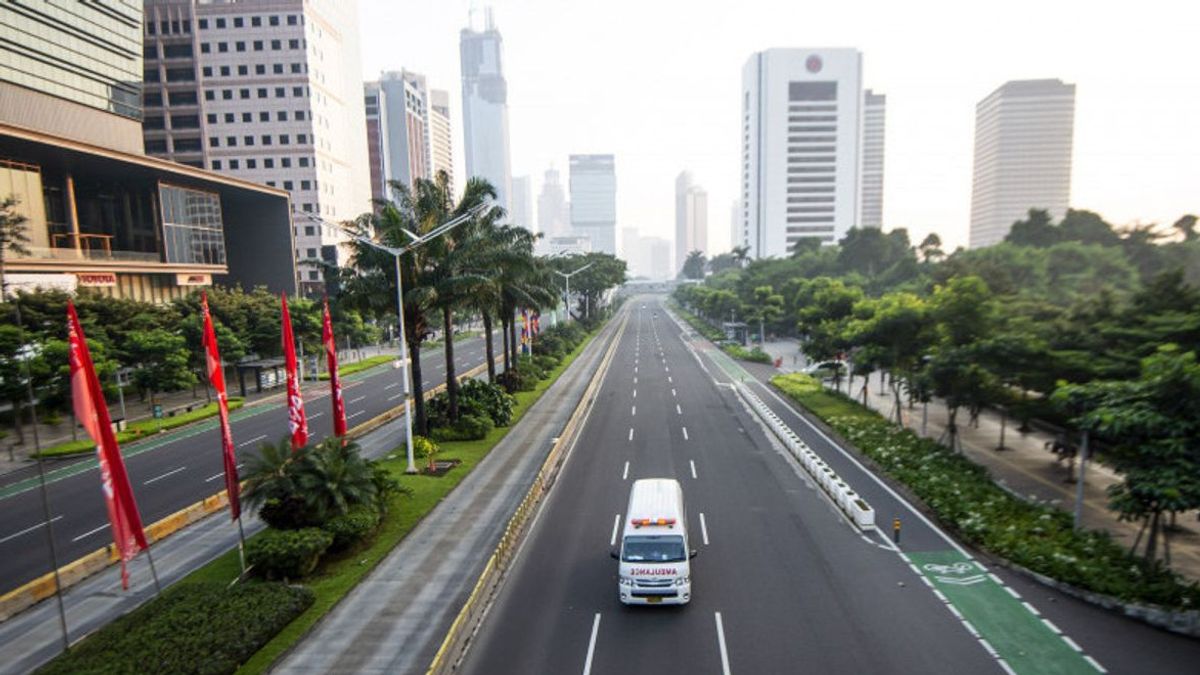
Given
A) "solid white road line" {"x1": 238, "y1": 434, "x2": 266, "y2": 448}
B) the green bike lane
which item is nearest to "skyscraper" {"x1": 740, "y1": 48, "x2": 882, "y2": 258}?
"solid white road line" {"x1": 238, "y1": 434, "x2": 266, "y2": 448}

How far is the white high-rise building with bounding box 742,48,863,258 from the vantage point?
192 meters

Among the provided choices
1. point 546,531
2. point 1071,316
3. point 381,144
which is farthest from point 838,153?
point 546,531

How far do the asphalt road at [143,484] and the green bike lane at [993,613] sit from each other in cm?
2109

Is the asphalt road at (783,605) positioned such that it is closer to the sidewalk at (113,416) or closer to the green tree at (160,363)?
the green tree at (160,363)

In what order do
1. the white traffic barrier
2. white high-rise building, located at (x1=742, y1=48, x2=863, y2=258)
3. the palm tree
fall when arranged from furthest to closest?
white high-rise building, located at (x1=742, y1=48, x2=863, y2=258) → the palm tree → the white traffic barrier

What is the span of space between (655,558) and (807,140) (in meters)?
200

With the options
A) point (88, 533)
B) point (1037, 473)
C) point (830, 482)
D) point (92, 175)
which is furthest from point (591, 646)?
point (92, 175)

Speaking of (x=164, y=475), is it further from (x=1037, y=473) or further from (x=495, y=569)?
(x=1037, y=473)

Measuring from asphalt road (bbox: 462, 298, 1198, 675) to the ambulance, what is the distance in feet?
1.96

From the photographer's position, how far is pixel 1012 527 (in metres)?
20.4

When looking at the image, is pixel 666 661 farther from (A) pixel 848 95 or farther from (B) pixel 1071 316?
(A) pixel 848 95

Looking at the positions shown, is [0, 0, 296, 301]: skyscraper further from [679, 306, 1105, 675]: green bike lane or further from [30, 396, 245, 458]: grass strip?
[679, 306, 1105, 675]: green bike lane

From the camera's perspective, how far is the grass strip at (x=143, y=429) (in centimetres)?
3525

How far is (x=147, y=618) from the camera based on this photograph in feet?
50.2
